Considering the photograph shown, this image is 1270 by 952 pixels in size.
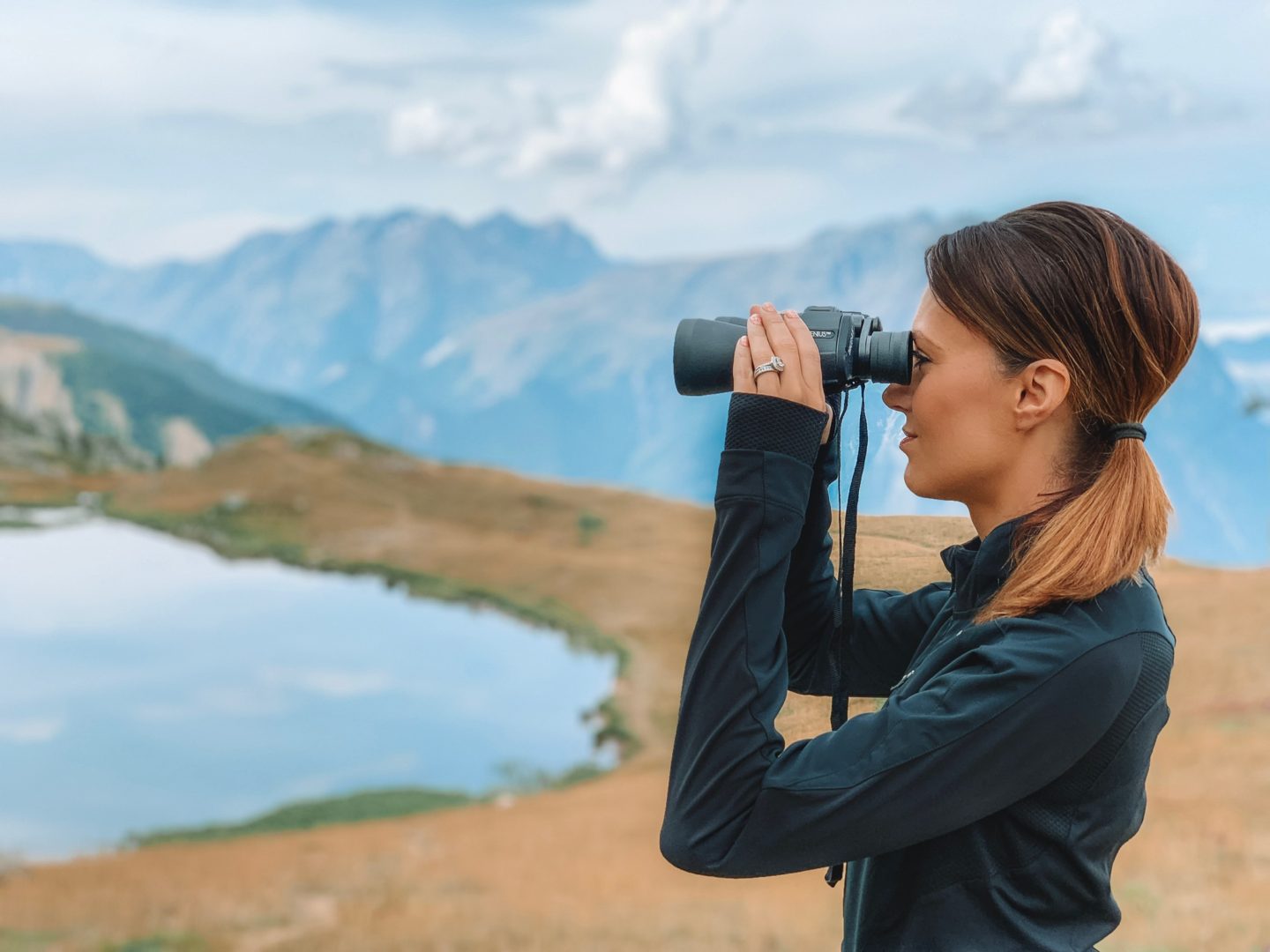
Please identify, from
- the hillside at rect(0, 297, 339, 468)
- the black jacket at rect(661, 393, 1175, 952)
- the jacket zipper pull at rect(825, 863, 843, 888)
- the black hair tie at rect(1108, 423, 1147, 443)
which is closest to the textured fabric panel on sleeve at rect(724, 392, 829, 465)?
the black jacket at rect(661, 393, 1175, 952)

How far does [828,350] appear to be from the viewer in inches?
40.1

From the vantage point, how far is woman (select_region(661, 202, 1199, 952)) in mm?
874

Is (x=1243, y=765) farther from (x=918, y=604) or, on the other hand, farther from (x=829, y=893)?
(x=918, y=604)

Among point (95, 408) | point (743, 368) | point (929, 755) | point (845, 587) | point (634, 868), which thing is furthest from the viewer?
point (95, 408)

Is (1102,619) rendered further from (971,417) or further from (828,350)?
(828,350)

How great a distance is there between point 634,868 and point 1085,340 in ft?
21.3

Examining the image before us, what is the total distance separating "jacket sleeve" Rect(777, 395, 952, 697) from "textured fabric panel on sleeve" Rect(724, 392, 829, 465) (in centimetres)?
21

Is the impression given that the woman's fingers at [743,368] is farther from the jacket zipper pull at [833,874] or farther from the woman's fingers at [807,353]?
the jacket zipper pull at [833,874]

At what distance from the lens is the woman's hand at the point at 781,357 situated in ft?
3.13

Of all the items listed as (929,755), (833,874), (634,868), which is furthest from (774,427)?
(634,868)

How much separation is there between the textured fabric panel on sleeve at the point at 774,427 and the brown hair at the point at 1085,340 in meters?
0.15

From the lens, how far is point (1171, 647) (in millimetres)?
916

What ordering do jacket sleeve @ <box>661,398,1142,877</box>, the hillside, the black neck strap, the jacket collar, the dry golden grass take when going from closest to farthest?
jacket sleeve @ <box>661,398,1142,877</box>, the jacket collar, the black neck strap, the dry golden grass, the hillside

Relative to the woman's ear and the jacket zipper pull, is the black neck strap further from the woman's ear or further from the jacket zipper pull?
the woman's ear
